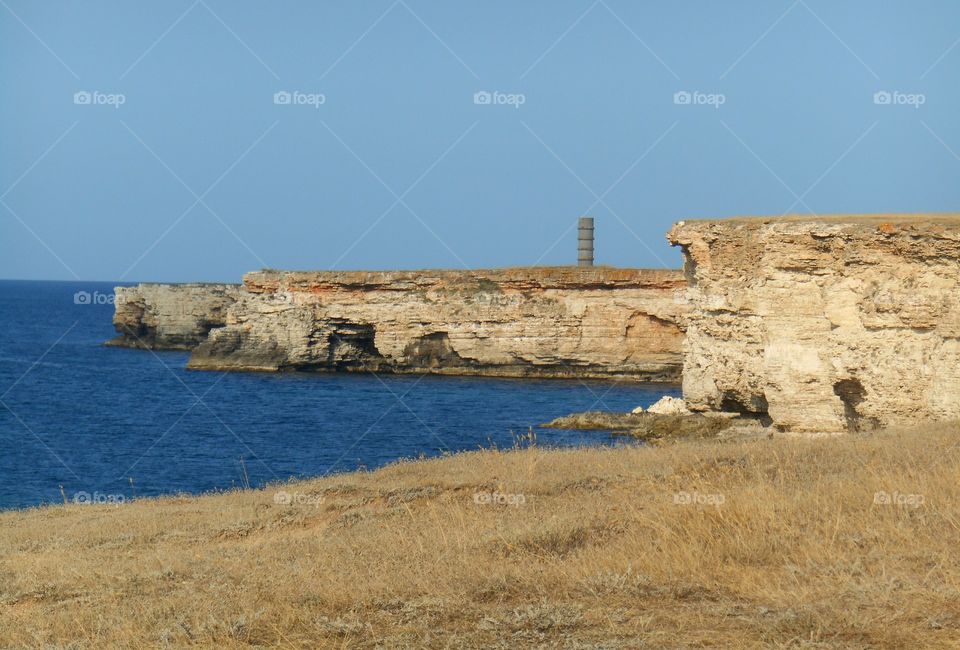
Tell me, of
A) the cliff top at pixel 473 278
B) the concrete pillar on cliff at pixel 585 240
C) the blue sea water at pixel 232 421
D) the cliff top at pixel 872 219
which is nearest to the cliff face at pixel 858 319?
the cliff top at pixel 872 219

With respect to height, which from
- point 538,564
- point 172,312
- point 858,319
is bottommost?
point 538,564

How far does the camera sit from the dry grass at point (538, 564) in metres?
5.54

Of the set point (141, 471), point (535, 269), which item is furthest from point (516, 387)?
point (141, 471)

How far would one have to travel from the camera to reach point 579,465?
1178cm

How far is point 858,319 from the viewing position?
18844 millimetres

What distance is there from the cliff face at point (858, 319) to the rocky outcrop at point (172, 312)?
49773 mm

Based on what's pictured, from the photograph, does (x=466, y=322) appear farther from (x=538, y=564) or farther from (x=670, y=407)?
(x=538, y=564)

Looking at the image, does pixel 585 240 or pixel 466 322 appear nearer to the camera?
pixel 466 322

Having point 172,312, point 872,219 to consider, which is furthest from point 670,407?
point 172,312

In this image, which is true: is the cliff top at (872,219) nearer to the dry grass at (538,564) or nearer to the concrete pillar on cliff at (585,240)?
the dry grass at (538,564)

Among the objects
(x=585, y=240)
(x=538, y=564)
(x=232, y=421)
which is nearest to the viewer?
(x=538, y=564)

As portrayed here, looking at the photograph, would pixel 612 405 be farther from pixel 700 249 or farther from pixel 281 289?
pixel 281 289

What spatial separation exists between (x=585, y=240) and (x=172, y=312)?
28.4 meters

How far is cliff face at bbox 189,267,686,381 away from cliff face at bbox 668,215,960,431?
2532 cm
